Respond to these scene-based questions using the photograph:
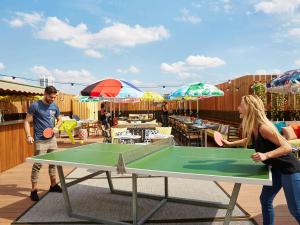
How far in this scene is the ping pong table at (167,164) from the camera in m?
3.12

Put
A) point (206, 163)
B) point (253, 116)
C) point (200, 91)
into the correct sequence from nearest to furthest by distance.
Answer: point (253, 116), point (206, 163), point (200, 91)

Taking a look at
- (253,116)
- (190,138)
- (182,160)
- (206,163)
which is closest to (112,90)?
(190,138)

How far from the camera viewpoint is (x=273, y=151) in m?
2.99

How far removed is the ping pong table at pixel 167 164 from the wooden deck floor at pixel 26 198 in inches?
28.9

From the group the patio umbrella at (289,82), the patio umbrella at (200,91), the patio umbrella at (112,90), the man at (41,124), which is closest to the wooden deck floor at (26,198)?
the man at (41,124)

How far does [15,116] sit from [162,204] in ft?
25.8

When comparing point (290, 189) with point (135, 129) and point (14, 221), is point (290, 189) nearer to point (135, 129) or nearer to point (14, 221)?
point (14, 221)

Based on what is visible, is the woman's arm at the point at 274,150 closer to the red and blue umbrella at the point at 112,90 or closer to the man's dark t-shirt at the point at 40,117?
the man's dark t-shirt at the point at 40,117

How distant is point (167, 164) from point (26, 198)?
118 inches

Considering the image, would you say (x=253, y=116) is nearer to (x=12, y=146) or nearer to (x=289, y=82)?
(x=289, y=82)

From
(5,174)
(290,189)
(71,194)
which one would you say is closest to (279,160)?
(290,189)

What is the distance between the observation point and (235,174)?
306 cm

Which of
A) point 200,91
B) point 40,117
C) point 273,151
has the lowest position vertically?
point 273,151

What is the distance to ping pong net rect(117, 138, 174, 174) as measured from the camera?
3.52 metres
